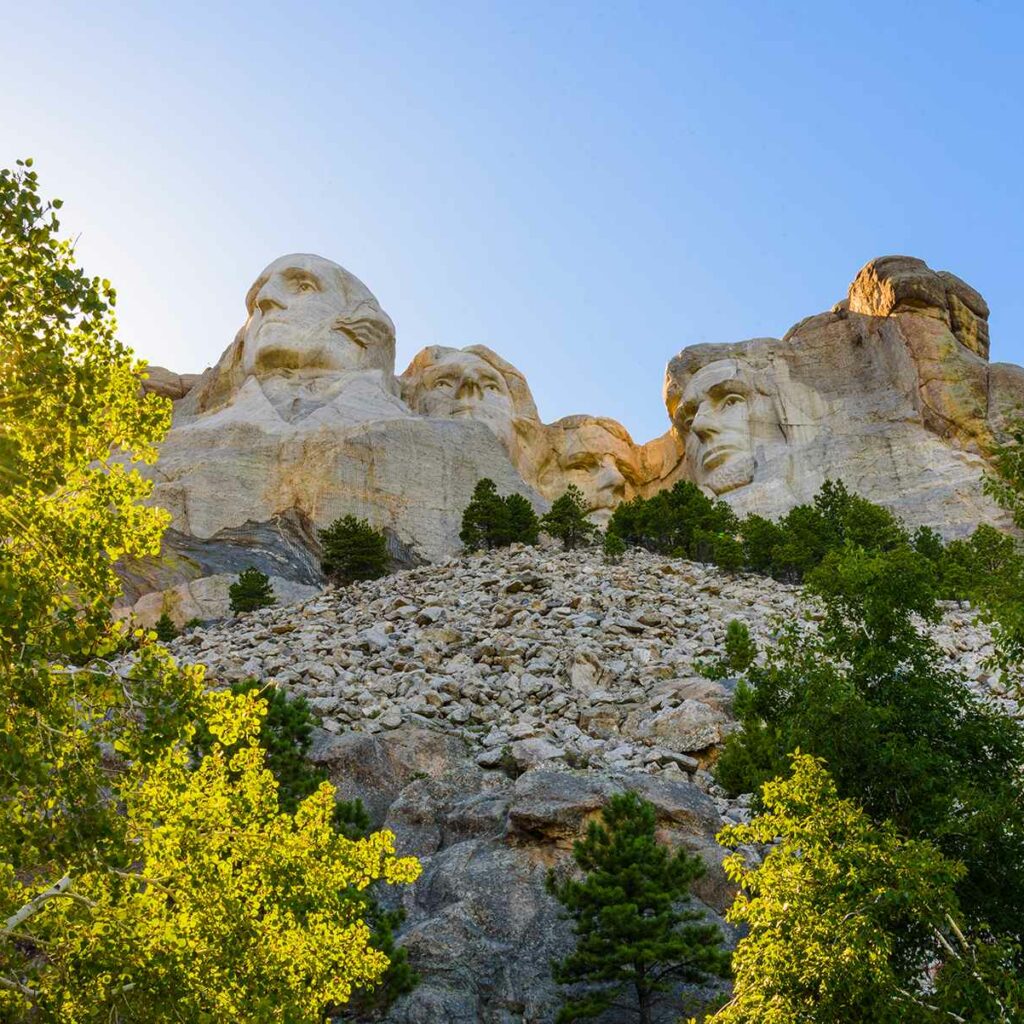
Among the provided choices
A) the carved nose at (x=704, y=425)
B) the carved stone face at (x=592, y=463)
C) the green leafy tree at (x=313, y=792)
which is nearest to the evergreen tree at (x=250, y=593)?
the green leafy tree at (x=313, y=792)

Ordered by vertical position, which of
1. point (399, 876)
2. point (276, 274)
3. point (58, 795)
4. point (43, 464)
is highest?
point (276, 274)

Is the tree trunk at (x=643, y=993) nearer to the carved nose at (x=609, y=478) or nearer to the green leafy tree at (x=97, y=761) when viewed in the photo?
the green leafy tree at (x=97, y=761)

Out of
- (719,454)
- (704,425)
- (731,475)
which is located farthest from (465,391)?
(731,475)

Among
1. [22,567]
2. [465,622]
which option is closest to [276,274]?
[465,622]

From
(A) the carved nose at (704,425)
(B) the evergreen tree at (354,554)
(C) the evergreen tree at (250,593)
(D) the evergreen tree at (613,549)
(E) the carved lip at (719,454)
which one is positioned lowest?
(C) the evergreen tree at (250,593)

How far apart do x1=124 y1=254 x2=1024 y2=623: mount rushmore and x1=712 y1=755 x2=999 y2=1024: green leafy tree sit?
112 feet

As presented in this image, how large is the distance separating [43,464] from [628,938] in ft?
32.7

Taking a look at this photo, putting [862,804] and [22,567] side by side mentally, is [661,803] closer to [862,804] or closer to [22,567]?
[862,804]

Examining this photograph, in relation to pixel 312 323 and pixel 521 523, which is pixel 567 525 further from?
pixel 312 323

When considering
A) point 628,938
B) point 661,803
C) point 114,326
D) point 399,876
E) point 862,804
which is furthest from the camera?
point 661,803

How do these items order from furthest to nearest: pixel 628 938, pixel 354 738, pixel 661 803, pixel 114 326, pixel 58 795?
pixel 354 738
pixel 661 803
pixel 628 938
pixel 114 326
pixel 58 795

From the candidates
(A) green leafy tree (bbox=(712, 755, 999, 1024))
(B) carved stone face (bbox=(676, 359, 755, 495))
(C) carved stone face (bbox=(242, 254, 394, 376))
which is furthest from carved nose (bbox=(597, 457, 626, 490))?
(A) green leafy tree (bbox=(712, 755, 999, 1024))

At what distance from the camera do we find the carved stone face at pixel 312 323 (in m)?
61.5

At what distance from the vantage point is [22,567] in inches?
326
